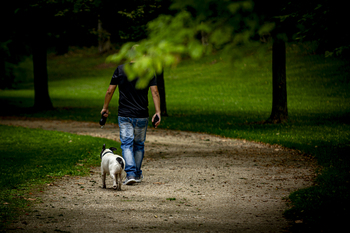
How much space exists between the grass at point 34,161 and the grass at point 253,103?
366cm

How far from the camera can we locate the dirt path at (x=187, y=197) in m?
5.02

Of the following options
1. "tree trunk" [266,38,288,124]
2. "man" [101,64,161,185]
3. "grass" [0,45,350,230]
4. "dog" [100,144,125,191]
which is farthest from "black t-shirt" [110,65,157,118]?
"tree trunk" [266,38,288,124]

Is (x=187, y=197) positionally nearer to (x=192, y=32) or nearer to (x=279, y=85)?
(x=192, y=32)

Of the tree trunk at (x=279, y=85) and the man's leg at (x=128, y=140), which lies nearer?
the man's leg at (x=128, y=140)

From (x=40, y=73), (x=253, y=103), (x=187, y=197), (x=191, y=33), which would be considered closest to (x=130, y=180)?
(x=187, y=197)

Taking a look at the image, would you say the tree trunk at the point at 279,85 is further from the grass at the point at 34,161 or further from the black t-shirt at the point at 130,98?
the black t-shirt at the point at 130,98

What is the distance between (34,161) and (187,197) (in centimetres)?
457

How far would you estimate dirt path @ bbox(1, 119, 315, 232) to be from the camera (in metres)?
5.02

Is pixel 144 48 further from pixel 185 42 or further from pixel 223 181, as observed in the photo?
pixel 223 181

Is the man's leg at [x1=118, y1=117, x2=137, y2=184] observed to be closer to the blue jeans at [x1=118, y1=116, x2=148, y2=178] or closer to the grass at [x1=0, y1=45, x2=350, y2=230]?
the blue jeans at [x1=118, y1=116, x2=148, y2=178]

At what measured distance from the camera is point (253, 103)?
2828 centimetres

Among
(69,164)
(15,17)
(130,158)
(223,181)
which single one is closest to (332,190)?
(223,181)

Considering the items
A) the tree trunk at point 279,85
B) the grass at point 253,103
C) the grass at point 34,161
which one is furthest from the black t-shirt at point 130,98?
the tree trunk at point 279,85

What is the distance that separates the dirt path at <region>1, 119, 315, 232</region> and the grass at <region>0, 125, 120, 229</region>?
0.32 meters
